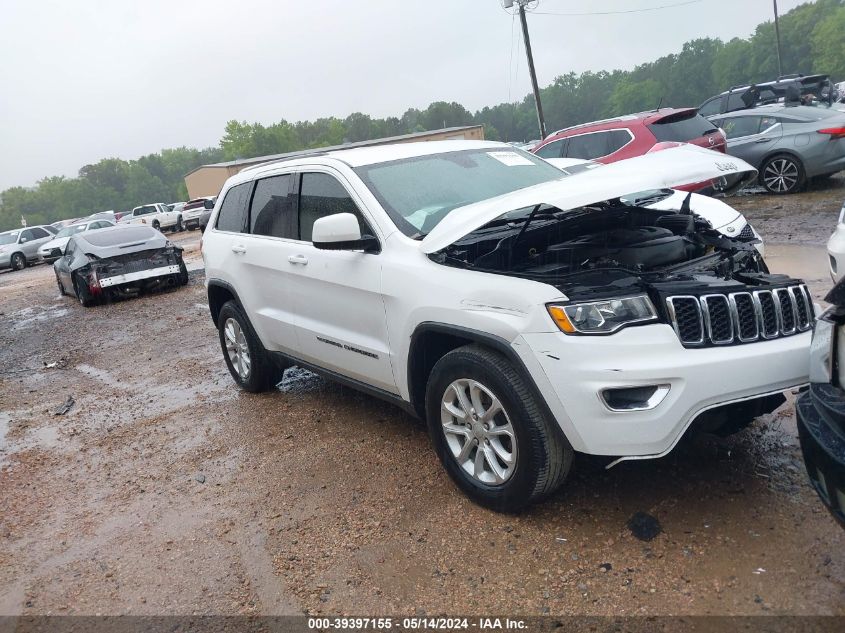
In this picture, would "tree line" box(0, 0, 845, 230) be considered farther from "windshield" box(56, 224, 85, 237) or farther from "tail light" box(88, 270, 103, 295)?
"tail light" box(88, 270, 103, 295)

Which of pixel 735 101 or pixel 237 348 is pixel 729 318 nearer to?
pixel 237 348

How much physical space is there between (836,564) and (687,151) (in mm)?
2031

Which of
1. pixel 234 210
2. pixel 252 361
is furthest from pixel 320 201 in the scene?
pixel 252 361

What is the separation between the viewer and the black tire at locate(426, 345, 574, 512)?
312 cm

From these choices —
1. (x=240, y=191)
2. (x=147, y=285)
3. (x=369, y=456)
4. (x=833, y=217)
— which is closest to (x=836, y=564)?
(x=369, y=456)

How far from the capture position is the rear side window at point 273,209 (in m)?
4.89

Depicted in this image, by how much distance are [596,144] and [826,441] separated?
10.3 meters

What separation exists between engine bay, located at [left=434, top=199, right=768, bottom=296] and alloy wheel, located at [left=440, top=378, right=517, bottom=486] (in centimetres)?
61

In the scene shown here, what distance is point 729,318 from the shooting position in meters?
2.98

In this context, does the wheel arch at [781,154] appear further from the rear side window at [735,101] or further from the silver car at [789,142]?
the rear side window at [735,101]

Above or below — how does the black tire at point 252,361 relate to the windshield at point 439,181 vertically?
below

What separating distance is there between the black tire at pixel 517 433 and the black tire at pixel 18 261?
30.8m

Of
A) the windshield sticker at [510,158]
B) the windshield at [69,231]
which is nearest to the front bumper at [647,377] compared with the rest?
the windshield sticker at [510,158]

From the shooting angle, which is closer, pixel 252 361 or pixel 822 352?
pixel 822 352
